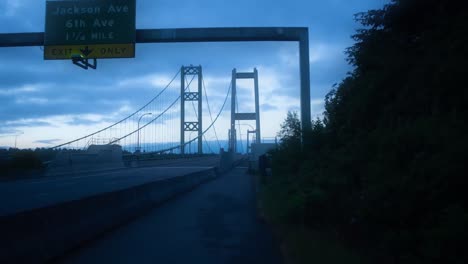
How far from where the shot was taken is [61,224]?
7254mm

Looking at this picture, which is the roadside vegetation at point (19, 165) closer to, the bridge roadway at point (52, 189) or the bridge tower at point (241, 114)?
the bridge roadway at point (52, 189)

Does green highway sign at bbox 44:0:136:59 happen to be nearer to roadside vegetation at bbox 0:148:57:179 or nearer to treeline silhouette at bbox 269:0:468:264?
treeline silhouette at bbox 269:0:468:264

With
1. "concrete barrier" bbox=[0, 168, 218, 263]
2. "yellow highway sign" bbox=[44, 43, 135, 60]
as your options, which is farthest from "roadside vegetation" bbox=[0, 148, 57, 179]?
"concrete barrier" bbox=[0, 168, 218, 263]

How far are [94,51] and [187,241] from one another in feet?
25.0

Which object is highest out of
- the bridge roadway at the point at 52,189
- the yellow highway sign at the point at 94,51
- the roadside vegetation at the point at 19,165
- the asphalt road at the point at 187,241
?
the yellow highway sign at the point at 94,51

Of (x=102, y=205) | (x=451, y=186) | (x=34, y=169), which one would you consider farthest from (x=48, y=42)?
(x=34, y=169)

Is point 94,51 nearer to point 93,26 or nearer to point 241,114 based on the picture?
point 93,26

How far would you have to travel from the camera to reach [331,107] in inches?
541

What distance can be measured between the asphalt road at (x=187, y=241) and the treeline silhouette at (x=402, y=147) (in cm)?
116

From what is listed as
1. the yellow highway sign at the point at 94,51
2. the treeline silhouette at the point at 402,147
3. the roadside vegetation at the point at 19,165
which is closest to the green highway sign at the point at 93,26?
the yellow highway sign at the point at 94,51

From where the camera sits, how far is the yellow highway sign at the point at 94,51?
1312 cm

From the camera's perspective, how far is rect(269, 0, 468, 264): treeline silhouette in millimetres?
4602

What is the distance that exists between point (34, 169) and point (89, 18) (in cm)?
2215

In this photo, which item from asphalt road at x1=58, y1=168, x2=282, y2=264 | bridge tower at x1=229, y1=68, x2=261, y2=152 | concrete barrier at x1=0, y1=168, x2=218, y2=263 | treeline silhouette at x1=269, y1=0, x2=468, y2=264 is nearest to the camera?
treeline silhouette at x1=269, y1=0, x2=468, y2=264
